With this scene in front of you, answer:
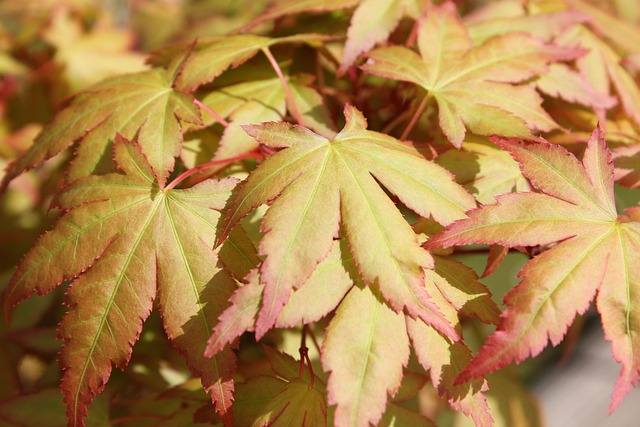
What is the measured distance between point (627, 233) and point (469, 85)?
314 millimetres

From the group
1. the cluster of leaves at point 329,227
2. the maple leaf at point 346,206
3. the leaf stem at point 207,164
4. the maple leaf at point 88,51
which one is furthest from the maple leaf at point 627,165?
the maple leaf at point 88,51

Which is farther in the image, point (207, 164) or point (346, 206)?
point (207, 164)

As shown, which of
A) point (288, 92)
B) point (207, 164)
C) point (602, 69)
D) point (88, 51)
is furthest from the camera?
point (88, 51)

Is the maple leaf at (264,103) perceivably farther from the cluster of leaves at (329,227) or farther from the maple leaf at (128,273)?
the maple leaf at (128,273)

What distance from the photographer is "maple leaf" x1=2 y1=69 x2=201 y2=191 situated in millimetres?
844

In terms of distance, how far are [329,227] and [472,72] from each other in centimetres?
41

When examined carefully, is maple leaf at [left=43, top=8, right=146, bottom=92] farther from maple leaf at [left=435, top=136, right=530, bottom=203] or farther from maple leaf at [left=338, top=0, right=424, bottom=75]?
maple leaf at [left=435, top=136, right=530, bottom=203]

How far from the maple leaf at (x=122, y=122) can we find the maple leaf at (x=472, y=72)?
0.30 metres

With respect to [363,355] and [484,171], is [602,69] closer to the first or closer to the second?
[484,171]

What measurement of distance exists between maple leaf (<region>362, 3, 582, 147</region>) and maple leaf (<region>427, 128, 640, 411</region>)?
0.10m

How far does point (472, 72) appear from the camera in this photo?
3.08ft

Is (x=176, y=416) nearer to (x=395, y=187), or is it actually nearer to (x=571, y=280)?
(x=395, y=187)

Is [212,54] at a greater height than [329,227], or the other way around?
[212,54]

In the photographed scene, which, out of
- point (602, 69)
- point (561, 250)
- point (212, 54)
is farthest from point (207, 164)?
point (602, 69)
